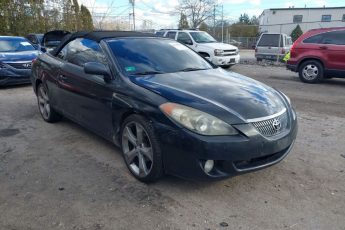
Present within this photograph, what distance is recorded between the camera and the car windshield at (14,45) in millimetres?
9709

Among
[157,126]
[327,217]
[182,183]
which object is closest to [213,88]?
[157,126]

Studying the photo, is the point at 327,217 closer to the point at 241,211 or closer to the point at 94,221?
the point at 241,211

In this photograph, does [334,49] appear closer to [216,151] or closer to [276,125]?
[276,125]

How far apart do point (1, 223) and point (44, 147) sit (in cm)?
Result: 183

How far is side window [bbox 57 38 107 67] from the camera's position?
4.22 metres

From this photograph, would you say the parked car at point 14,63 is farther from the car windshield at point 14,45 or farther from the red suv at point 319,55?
the red suv at point 319,55

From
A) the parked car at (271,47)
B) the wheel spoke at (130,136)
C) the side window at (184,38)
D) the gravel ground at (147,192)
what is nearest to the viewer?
the gravel ground at (147,192)

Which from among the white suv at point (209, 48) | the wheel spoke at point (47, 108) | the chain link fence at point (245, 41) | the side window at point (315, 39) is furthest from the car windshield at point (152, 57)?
the chain link fence at point (245, 41)

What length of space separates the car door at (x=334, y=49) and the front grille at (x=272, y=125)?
7389 mm

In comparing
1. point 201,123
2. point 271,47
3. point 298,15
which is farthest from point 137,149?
point 298,15

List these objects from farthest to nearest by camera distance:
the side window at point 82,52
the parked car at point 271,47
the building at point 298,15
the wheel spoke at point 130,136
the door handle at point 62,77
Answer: the building at point 298,15, the parked car at point 271,47, the door handle at point 62,77, the side window at point 82,52, the wheel spoke at point 130,136

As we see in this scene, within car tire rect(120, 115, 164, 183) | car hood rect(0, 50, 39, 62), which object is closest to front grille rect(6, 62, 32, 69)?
car hood rect(0, 50, 39, 62)

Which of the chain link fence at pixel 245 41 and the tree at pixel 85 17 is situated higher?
the tree at pixel 85 17

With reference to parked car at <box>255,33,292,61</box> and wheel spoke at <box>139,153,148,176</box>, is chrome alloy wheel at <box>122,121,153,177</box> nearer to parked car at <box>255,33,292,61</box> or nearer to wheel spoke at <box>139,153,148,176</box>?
wheel spoke at <box>139,153,148,176</box>
